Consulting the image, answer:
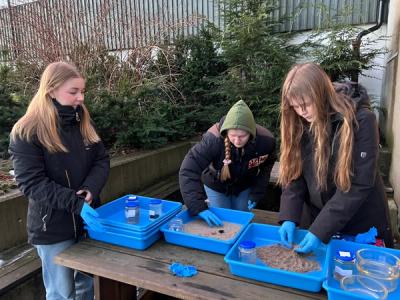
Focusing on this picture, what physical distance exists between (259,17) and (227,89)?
1.00 meters

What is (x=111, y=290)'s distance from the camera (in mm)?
1857

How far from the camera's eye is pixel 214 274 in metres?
1.44

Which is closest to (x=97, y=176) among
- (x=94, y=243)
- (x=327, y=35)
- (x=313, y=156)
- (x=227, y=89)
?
(x=94, y=243)

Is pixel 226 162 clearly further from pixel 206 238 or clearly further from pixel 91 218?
pixel 91 218

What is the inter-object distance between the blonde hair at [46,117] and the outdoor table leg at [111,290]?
712 mm

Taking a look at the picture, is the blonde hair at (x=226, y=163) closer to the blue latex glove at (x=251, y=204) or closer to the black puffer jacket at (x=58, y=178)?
the blue latex glove at (x=251, y=204)

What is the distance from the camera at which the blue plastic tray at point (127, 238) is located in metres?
1.64

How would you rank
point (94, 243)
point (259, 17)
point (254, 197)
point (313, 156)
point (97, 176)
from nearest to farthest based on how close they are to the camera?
point (313, 156)
point (94, 243)
point (97, 176)
point (254, 197)
point (259, 17)

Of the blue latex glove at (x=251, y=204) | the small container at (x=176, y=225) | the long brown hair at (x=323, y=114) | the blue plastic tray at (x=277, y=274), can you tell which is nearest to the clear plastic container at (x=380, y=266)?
the blue plastic tray at (x=277, y=274)

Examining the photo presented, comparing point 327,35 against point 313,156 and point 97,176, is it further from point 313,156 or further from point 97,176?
point 97,176

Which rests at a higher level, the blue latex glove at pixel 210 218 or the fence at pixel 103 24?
the fence at pixel 103 24

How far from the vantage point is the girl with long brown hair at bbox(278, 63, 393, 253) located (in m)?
1.48

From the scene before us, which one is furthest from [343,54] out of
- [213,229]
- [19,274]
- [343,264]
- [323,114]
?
[19,274]

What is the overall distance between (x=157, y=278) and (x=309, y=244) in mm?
656
